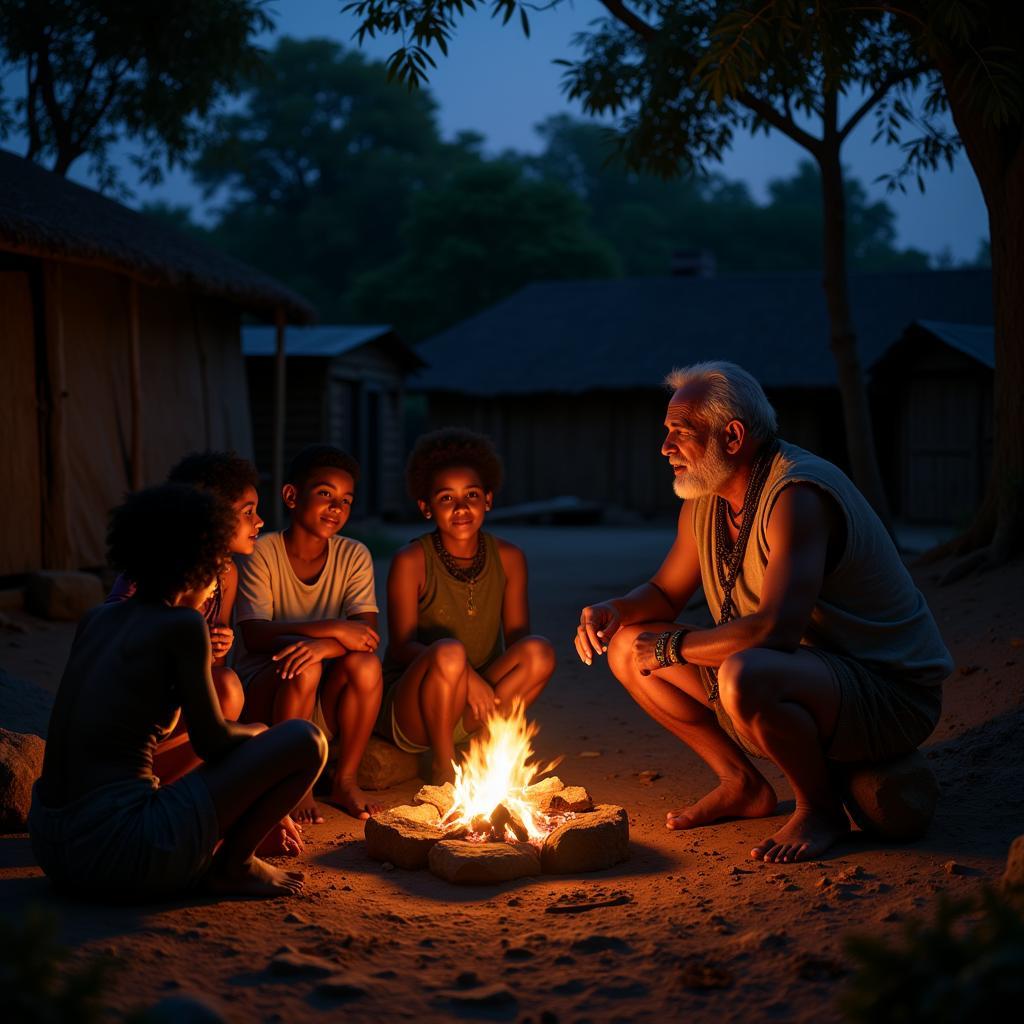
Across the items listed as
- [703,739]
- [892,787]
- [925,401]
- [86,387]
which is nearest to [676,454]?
[703,739]

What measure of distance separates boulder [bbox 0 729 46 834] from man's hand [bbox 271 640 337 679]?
861 millimetres

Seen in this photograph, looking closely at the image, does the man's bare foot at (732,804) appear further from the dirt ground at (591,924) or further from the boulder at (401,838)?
the boulder at (401,838)

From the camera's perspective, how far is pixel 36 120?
1525 cm

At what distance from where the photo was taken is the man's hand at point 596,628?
433 cm

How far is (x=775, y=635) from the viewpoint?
12.1 ft

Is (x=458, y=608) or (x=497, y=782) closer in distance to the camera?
(x=497, y=782)

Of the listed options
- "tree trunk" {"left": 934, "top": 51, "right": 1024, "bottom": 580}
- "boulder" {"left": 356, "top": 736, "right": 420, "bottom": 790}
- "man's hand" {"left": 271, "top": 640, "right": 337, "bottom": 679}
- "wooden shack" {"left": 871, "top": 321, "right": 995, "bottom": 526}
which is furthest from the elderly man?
"wooden shack" {"left": 871, "top": 321, "right": 995, "bottom": 526}

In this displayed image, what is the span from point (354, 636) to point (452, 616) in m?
0.59

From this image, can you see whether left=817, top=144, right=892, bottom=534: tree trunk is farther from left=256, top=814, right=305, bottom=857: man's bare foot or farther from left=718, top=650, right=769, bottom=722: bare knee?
left=256, top=814, right=305, bottom=857: man's bare foot

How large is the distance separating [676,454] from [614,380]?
18.9 m

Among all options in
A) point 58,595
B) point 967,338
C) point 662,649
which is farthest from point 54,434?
point 967,338

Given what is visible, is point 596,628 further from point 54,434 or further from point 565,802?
point 54,434

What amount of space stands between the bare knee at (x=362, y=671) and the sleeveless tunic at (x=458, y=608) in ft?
1.29

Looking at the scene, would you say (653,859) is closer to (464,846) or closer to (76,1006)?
(464,846)
